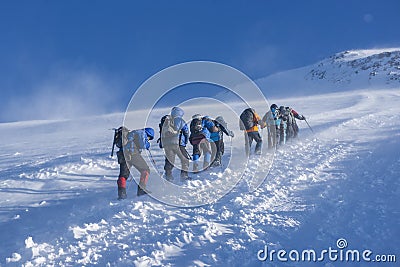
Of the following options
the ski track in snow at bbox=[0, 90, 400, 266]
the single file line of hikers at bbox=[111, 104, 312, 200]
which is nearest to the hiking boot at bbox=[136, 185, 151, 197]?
the single file line of hikers at bbox=[111, 104, 312, 200]

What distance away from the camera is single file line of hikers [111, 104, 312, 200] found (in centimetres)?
771

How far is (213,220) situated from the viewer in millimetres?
5941

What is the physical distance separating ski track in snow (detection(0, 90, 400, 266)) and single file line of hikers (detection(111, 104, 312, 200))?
0.93 m

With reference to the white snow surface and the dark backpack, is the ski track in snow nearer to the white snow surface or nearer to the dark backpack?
the white snow surface

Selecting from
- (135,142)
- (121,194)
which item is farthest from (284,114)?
(121,194)

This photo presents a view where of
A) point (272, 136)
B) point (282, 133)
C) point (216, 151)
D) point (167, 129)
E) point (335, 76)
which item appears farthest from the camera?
point (335, 76)

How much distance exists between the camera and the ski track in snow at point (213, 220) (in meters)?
4.95

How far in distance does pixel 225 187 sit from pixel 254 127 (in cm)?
436

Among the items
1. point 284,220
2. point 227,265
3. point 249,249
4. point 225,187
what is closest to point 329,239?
point 284,220

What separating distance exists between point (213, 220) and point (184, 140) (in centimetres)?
350

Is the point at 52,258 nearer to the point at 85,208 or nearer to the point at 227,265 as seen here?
the point at 85,208

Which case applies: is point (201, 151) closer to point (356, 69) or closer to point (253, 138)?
point (253, 138)

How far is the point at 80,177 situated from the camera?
35.6 feet

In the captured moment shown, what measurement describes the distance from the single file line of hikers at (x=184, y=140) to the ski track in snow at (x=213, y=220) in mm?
927
